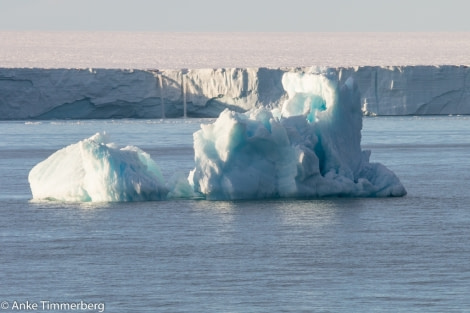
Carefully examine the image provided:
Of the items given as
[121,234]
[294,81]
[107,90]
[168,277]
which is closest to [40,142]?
[107,90]

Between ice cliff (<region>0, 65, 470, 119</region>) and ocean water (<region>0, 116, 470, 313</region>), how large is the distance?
13364mm

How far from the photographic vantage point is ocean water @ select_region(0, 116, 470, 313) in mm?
8938

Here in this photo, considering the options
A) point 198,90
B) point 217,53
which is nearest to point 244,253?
point 198,90

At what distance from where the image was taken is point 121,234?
41.1 feet

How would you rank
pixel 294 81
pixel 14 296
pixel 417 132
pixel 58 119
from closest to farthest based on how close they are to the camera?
pixel 14 296
pixel 294 81
pixel 417 132
pixel 58 119

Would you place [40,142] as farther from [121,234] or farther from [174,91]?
[121,234]

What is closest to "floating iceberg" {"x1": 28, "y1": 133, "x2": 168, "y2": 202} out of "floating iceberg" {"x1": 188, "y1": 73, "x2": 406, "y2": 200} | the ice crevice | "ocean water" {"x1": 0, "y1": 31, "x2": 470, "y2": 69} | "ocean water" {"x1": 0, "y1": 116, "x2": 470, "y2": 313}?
the ice crevice

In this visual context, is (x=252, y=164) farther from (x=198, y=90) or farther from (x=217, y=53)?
(x=217, y=53)

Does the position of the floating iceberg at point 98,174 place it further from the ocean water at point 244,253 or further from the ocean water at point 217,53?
the ocean water at point 217,53

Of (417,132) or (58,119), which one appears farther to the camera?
(58,119)

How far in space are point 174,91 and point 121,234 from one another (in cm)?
2046

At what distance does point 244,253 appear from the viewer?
11.2 meters

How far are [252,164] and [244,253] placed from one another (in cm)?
300

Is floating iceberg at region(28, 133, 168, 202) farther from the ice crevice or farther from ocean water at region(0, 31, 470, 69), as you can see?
ocean water at region(0, 31, 470, 69)
